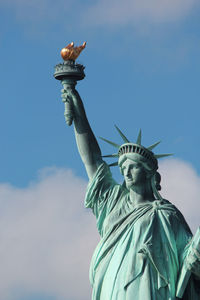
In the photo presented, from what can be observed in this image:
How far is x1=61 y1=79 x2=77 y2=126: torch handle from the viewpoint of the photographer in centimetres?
2178

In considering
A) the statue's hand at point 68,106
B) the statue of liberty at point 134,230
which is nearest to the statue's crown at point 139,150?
the statue of liberty at point 134,230

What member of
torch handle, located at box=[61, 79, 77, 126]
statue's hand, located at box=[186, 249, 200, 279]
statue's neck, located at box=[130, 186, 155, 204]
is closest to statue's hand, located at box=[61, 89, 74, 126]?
torch handle, located at box=[61, 79, 77, 126]

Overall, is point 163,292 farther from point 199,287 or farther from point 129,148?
point 129,148

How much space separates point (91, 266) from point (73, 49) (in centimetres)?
338

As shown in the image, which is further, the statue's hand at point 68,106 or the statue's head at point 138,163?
the statue's hand at point 68,106

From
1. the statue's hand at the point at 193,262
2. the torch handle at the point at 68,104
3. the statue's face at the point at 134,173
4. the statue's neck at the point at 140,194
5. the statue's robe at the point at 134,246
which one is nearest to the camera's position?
the statue's hand at the point at 193,262

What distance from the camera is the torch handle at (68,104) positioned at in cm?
2178

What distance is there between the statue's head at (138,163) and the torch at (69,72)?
84 cm

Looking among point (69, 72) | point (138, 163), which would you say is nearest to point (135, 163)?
point (138, 163)

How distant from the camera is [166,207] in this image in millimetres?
21359

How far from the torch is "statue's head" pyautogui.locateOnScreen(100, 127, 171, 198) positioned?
836 millimetres

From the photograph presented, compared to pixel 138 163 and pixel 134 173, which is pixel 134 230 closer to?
pixel 134 173

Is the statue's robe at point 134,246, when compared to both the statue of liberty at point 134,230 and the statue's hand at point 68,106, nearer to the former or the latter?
the statue of liberty at point 134,230

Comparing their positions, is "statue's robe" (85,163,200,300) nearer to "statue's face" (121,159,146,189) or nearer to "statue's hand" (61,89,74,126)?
"statue's face" (121,159,146,189)
